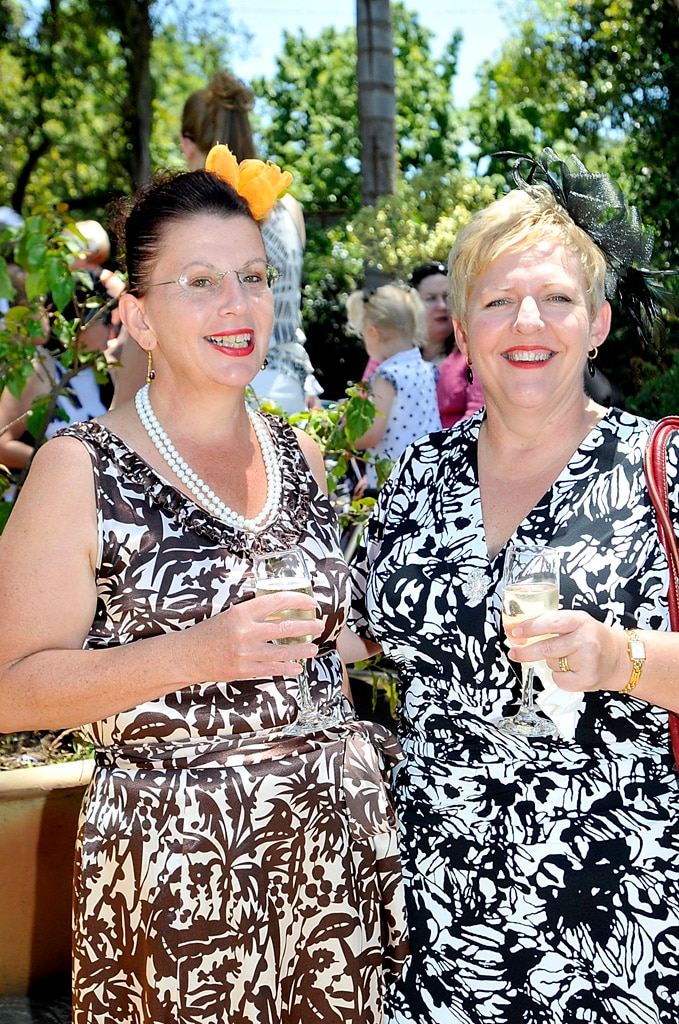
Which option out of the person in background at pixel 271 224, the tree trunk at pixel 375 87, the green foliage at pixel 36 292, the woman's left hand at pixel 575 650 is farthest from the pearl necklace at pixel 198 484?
the tree trunk at pixel 375 87

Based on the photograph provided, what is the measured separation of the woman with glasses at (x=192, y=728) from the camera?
7.10ft

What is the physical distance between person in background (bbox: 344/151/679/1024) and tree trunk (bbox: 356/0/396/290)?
810cm

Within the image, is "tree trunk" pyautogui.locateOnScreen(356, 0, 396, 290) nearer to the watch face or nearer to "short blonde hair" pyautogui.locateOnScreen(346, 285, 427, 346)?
"short blonde hair" pyautogui.locateOnScreen(346, 285, 427, 346)

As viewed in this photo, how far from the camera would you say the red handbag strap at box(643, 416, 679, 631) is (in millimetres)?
2203

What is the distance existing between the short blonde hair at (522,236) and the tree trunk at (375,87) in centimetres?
800

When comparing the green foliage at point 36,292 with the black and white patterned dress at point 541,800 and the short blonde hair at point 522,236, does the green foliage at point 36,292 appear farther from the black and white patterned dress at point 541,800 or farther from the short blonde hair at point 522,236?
the black and white patterned dress at point 541,800

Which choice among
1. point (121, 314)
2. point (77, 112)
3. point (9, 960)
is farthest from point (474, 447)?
point (77, 112)

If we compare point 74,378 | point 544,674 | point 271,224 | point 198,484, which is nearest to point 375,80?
point 74,378

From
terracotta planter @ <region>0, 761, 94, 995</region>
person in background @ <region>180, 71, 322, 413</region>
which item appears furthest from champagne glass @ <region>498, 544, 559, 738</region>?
person in background @ <region>180, 71, 322, 413</region>

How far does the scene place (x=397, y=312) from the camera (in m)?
7.40

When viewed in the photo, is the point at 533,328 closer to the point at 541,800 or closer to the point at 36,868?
the point at 541,800

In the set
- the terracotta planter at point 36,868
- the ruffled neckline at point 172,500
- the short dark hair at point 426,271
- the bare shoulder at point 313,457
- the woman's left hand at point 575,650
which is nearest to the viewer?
the woman's left hand at point 575,650

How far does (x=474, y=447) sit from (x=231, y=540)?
704 mm

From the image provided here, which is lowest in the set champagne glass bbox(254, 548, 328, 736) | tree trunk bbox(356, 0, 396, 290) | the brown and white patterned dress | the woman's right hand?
the brown and white patterned dress
